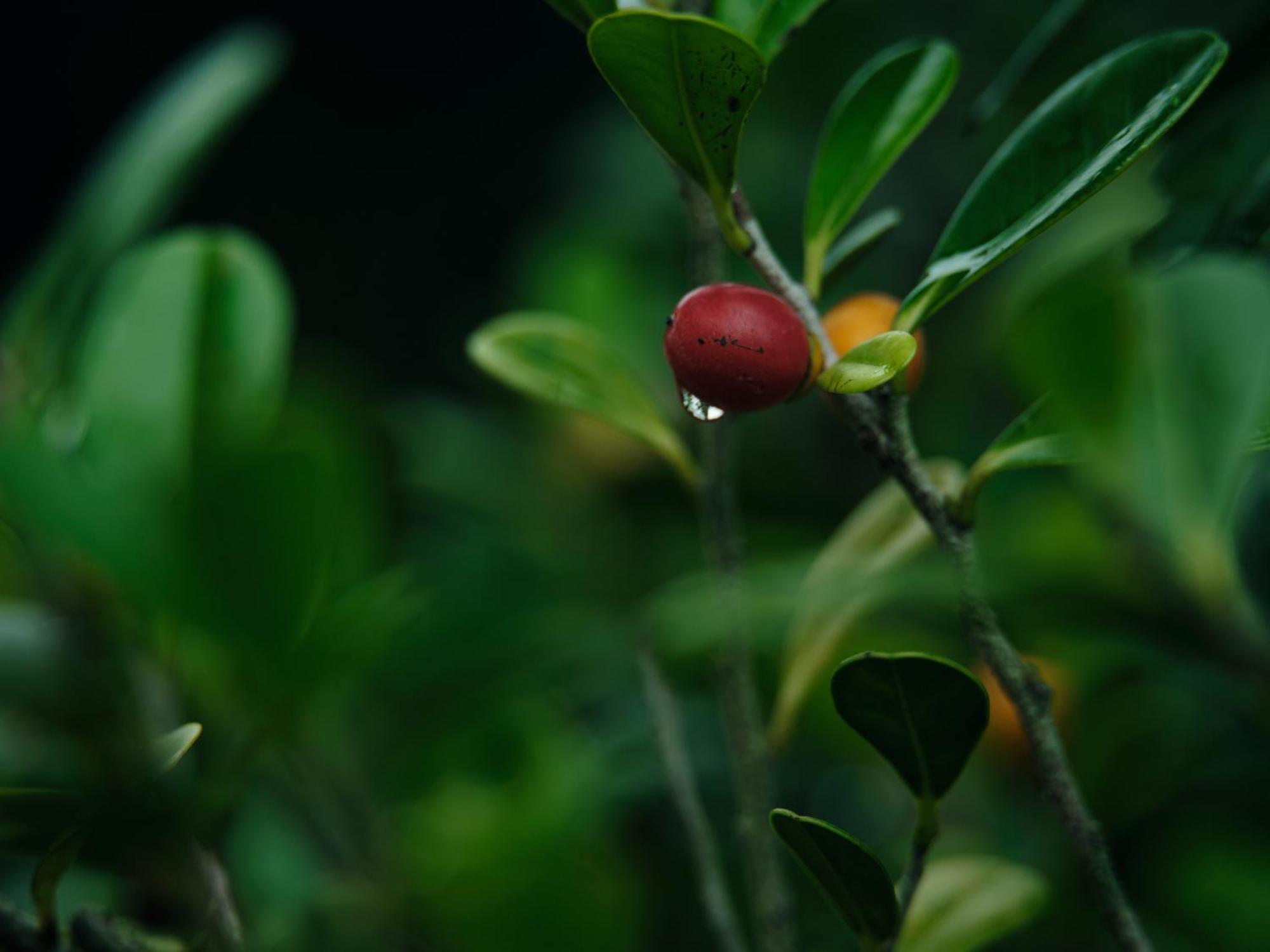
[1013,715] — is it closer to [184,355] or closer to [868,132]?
[868,132]

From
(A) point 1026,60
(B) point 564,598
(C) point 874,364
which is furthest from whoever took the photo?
(B) point 564,598

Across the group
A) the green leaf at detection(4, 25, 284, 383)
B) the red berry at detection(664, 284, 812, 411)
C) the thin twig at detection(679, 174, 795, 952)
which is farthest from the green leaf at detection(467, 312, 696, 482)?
the green leaf at detection(4, 25, 284, 383)

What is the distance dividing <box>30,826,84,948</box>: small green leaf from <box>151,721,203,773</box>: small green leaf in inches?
1.7

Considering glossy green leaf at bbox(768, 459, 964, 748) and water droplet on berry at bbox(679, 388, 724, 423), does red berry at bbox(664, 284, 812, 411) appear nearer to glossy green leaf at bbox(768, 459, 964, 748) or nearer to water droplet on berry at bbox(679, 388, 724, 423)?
water droplet on berry at bbox(679, 388, 724, 423)

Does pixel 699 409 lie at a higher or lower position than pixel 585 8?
lower

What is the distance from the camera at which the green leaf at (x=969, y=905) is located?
1.77 ft

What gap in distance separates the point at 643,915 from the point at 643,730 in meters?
0.20

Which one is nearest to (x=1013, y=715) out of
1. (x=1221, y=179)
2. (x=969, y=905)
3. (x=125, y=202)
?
(x=969, y=905)

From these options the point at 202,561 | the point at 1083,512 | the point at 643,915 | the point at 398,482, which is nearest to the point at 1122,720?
the point at 1083,512

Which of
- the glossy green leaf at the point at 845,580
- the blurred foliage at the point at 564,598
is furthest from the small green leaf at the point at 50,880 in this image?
the glossy green leaf at the point at 845,580

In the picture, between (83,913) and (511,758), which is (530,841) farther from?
(83,913)

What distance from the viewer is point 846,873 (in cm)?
42

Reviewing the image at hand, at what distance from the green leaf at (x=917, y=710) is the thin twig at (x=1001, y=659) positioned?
0.9 inches

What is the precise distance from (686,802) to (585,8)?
39 centimetres
